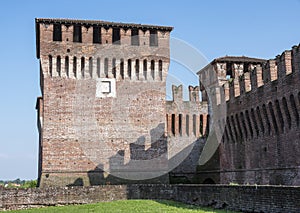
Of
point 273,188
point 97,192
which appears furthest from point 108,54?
point 273,188

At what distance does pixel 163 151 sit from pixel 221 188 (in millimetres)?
10482

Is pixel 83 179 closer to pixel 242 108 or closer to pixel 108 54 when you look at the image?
pixel 108 54

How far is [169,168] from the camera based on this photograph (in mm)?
25656

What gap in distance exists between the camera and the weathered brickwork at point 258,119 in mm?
18766

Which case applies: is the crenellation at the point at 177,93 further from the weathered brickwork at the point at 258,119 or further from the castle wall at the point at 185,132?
the weathered brickwork at the point at 258,119

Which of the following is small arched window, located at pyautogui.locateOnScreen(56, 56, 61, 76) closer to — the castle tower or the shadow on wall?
the castle tower

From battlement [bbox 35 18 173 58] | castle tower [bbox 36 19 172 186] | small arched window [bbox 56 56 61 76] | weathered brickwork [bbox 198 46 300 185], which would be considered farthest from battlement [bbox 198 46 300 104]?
small arched window [bbox 56 56 61 76]

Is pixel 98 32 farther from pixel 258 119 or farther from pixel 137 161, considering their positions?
pixel 258 119

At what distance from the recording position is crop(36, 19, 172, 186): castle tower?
75.9 feet

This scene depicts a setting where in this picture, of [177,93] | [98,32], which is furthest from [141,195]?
[98,32]

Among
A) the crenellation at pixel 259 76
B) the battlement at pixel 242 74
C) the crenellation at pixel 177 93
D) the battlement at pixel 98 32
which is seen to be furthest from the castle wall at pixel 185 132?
the crenellation at pixel 259 76

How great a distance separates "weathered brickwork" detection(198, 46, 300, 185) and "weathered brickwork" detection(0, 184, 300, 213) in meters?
4.81

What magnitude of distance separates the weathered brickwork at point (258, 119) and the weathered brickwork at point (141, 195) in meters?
4.81

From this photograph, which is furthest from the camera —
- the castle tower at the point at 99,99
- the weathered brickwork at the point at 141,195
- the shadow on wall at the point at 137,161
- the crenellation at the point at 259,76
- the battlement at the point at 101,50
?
the battlement at the point at 101,50
